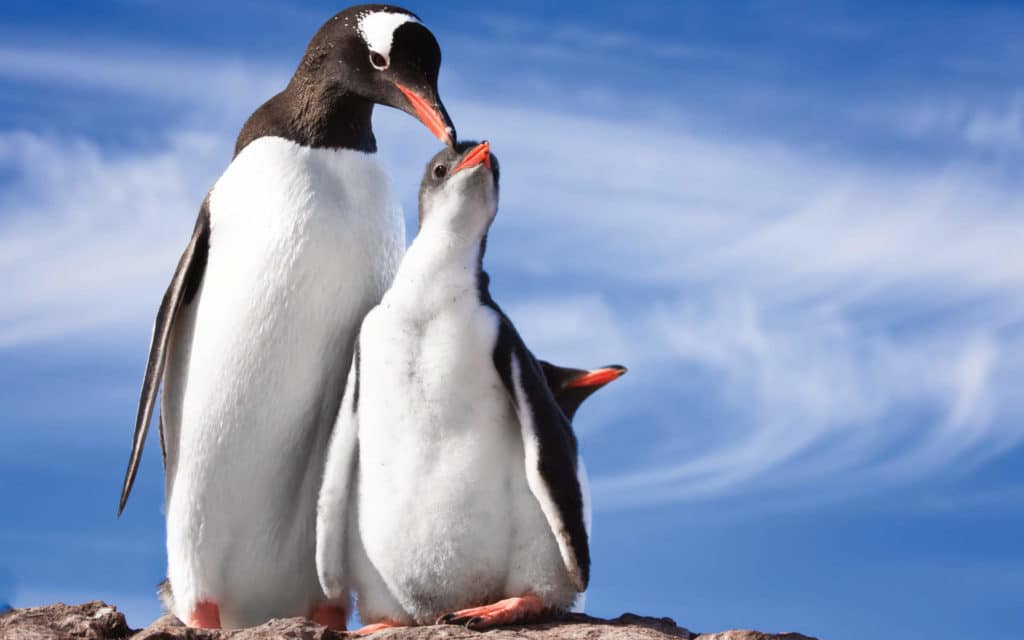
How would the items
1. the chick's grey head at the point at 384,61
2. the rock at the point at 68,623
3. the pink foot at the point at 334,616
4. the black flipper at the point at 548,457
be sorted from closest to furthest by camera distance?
the black flipper at the point at 548,457 → the rock at the point at 68,623 → the pink foot at the point at 334,616 → the chick's grey head at the point at 384,61

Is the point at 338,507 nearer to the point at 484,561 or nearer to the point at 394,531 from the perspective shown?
the point at 394,531

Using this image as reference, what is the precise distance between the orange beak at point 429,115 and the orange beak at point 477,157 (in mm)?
185

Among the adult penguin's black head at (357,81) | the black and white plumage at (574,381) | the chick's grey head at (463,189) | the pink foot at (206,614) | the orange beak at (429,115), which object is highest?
the adult penguin's black head at (357,81)

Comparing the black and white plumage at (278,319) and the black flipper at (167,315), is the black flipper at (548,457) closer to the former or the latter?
the black and white plumage at (278,319)

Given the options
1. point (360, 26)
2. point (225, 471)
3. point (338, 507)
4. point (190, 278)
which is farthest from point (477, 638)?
point (360, 26)

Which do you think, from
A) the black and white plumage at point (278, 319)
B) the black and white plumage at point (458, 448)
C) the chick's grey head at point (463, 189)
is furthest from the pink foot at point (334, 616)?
the chick's grey head at point (463, 189)

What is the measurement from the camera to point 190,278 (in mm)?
4738

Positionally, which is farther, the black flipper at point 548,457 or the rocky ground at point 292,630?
the black flipper at point 548,457

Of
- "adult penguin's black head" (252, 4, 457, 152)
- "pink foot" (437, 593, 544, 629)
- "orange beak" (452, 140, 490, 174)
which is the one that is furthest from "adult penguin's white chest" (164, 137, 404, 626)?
"pink foot" (437, 593, 544, 629)

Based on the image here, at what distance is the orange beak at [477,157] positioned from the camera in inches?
154

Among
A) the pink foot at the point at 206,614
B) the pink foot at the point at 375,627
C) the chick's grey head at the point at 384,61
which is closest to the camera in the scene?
the pink foot at the point at 375,627

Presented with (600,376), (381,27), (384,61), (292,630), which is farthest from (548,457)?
(381,27)

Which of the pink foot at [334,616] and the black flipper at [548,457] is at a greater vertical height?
the black flipper at [548,457]

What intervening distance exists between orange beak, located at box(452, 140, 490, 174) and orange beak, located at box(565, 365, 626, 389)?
1.02 metres
